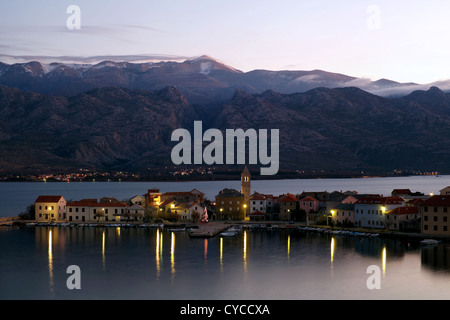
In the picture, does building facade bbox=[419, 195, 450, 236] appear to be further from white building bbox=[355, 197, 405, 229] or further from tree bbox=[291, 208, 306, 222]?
tree bbox=[291, 208, 306, 222]

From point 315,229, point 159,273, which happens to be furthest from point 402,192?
point 159,273

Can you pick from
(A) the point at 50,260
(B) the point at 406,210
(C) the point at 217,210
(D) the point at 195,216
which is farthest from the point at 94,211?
(B) the point at 406,210

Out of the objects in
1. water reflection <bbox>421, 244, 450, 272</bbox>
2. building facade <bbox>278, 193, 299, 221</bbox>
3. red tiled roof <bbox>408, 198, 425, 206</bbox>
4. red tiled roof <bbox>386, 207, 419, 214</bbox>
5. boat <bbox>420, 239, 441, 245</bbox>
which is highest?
red tiled roof <bbox>408, 198, 425, 206</bbox>

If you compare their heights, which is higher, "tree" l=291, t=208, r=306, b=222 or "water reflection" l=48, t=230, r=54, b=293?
"tree" l=291, t=208, r=306, b=222

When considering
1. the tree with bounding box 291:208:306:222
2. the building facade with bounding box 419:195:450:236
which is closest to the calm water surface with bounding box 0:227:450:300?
the building facade with bounding box 419:195:450:236

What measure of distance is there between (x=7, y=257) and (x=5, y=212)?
189 ft

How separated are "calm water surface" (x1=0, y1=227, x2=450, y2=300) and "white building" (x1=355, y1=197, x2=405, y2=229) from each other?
5172 mm

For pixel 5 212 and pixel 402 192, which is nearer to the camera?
pixel 402 192

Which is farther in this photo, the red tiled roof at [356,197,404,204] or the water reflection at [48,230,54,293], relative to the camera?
the red tiled roof at [356,197,404,204]

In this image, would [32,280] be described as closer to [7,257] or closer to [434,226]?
[7,257]

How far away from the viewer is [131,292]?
36406 mm

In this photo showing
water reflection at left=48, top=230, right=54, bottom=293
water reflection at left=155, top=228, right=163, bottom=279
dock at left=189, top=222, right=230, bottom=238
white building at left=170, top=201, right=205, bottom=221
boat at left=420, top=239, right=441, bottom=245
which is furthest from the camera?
white building at left=170, top=201, right=205, bottom=221

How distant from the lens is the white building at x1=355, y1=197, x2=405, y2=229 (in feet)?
202
